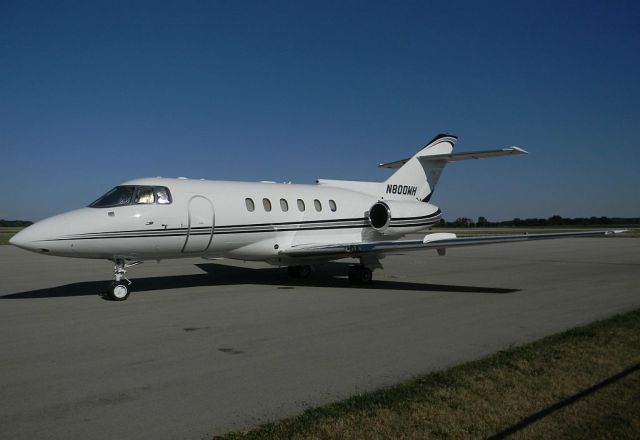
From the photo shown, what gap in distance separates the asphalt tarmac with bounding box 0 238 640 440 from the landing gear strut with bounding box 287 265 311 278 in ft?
2.74

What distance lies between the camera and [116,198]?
1055cm

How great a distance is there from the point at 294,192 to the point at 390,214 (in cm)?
317

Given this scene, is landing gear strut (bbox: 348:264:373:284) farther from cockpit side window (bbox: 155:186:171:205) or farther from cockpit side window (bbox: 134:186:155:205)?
cockpit side window (bbox: 134:186:155:205)

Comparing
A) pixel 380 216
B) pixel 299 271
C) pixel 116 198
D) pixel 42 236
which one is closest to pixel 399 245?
pixel 380 216

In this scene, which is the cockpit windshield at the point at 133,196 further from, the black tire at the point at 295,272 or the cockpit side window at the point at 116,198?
the black tire at the point at 295,272

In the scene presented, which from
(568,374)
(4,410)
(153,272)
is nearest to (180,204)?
(153,272)

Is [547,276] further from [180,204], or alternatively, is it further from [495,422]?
[495,422]

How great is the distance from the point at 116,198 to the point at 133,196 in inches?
13.4

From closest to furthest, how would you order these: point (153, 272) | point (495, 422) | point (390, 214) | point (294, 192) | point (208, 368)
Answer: point (495, 422) → point (208, 368) → point (294, 192) → point (390, 214) → point (153, 272)

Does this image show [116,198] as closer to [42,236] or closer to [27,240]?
[42,236]

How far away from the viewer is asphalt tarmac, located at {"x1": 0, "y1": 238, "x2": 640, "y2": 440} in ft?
14.2

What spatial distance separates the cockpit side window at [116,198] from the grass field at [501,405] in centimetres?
773

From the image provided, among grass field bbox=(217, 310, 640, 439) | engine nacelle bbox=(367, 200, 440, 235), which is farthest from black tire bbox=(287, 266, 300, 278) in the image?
grass field bbox=(217, 310, 640, 439)

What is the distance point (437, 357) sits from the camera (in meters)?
5.93
